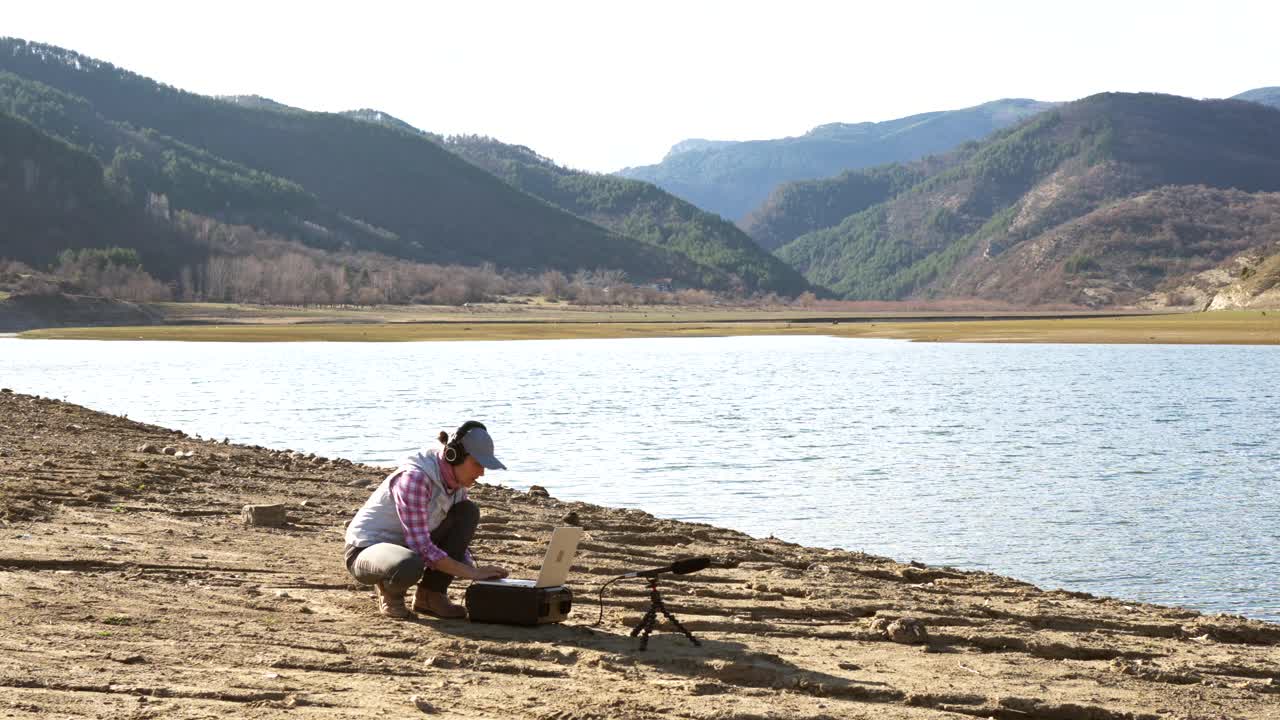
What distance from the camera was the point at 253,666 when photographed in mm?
7781

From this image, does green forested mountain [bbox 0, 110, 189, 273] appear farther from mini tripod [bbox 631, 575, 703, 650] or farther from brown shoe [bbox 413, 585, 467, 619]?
mini tripod [bbox 631, 575, 703, 650]

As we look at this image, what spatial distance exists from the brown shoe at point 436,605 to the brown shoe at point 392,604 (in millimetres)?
119

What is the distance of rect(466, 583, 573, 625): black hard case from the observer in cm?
907

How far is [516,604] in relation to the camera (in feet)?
29.9

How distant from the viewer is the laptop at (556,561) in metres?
8.94

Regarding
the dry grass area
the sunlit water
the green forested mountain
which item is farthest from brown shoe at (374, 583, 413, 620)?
the green forested mountain

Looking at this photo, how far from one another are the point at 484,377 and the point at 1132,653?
39552 millimetres

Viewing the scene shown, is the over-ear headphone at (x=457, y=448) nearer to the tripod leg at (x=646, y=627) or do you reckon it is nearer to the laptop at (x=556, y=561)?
the laptop at (x=556, y=561)

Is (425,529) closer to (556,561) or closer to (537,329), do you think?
(556,561)

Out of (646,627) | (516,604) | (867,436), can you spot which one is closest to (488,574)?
(516,604)

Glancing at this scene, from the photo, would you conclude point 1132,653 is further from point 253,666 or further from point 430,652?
point 253,666

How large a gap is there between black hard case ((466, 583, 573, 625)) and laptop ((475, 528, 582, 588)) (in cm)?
4

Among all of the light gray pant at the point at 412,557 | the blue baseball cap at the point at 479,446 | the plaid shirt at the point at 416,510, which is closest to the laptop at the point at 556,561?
the light gray pant at the point at 412,557

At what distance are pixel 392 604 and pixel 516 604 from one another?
2.67ft
